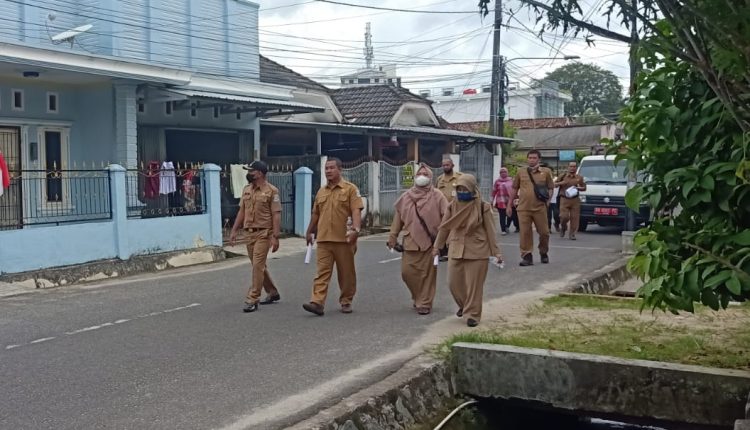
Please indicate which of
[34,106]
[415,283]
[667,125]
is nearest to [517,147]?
[34,106]

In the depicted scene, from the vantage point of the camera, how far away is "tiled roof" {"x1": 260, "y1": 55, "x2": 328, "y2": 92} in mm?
23578

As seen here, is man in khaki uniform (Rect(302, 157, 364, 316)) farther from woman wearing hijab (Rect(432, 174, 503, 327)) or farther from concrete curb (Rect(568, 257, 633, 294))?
concrete curb (Rect(568, 257, 633, 294))

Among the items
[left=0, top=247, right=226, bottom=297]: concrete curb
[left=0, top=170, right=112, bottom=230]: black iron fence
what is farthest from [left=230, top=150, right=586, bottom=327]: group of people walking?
[left=0, top=170, right=112, bottom=230]: black iron fence

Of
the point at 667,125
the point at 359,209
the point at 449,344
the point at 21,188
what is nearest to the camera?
the point at 667,125

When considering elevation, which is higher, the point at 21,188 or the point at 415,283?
the point at 21,188

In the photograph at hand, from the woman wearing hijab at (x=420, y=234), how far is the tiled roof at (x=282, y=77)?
14449 mm

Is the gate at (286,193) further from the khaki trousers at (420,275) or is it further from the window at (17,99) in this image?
the khaki trousers at (420,275)

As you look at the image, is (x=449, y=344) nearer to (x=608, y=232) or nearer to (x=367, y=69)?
(x=608, y=232)

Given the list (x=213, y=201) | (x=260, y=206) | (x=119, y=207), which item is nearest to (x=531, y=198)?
(x=260, y=206)

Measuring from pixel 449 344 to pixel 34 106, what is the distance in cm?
1115

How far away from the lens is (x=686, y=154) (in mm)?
5082

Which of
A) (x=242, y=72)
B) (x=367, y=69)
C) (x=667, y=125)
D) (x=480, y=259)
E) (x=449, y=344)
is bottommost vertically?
(x=449, y=344)

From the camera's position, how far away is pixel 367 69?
5178 centimetres

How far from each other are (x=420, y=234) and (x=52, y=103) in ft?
32.2
